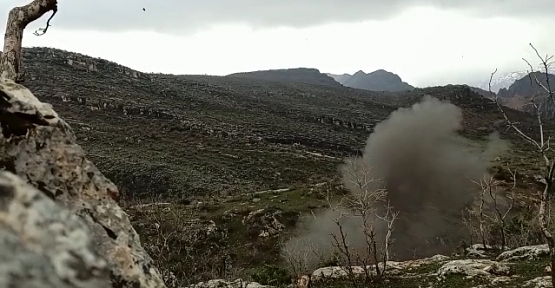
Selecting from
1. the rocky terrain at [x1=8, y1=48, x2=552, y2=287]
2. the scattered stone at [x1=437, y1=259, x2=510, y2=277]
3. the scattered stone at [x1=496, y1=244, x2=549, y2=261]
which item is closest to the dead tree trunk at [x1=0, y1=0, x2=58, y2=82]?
the rocky terrain at [x1=8, y1=48, x2=552, y2=287]

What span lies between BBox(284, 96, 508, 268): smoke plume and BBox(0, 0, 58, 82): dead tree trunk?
28821mm

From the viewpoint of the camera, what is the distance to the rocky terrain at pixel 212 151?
3109 centimetres

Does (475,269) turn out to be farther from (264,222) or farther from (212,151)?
(212,151)

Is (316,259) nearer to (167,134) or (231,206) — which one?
(231,206)

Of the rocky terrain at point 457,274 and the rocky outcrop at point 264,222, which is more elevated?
the rocky terrain at point 457,274

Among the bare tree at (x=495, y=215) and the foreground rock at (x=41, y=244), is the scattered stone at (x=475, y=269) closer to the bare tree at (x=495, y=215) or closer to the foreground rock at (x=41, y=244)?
the bare tree at (x=495, y=215)

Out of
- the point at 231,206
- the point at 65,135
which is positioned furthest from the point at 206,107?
the point at 65,135

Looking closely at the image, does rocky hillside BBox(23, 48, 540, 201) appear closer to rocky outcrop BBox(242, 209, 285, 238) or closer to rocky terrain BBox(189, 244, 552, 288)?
rocky outcrop BBox(242, 209, 285, 238)

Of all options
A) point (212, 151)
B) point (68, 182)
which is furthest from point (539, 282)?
point (212, 151)

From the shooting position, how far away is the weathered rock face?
95.1 inches

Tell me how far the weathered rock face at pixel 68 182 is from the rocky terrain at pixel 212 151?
1079 cm

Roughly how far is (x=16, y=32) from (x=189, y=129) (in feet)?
198

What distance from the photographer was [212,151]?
59219 millimetres

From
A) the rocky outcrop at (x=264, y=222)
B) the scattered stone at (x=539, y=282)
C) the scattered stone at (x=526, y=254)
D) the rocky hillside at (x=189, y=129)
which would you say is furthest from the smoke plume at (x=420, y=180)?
the scattered stone at (x=539, y=282)
